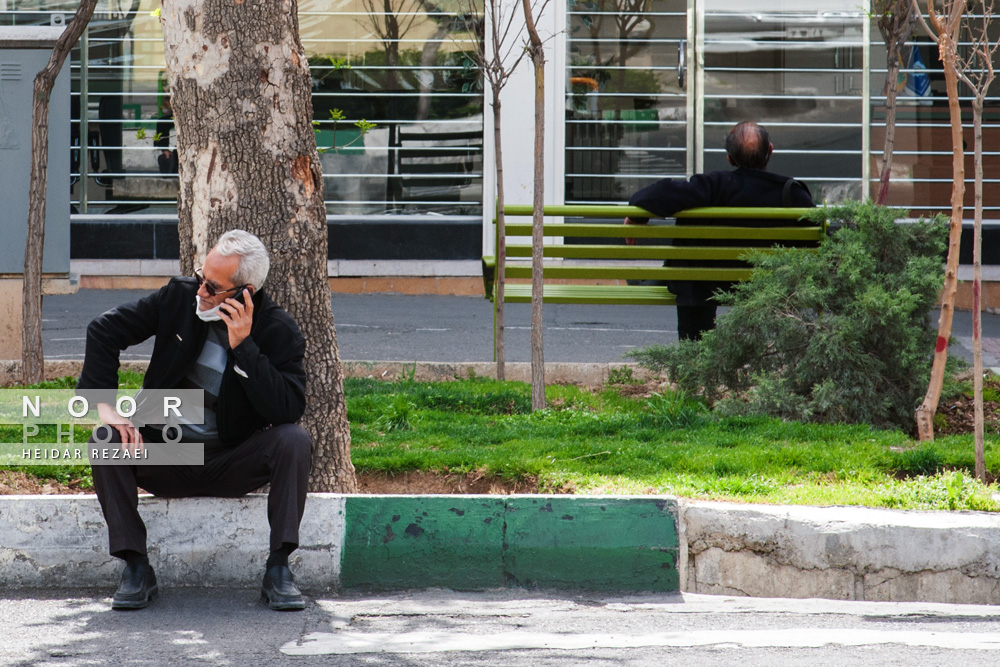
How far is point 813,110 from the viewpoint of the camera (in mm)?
13898

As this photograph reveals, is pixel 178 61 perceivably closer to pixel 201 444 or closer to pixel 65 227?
pixel 201 444

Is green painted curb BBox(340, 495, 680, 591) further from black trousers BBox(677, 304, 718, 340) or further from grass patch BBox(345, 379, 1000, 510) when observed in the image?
black trousers BBox(677, 304, 718, 340)

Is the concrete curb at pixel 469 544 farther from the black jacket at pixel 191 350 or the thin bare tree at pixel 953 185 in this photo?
the thin bare tree at pixel 953 185

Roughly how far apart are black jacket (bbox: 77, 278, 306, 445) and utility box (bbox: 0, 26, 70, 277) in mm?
3629

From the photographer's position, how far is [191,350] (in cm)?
451

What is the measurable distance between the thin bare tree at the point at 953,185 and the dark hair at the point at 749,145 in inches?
67.8

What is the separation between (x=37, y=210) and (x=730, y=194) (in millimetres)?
4151

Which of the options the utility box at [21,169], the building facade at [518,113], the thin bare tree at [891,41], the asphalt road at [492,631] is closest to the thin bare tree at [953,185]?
the asphalt road at [492,631]

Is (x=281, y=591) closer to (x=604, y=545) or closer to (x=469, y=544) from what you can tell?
(x=469, y=544)

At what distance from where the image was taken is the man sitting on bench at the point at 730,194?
729 centimetres

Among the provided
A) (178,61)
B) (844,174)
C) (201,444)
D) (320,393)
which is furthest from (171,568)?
(844,174)

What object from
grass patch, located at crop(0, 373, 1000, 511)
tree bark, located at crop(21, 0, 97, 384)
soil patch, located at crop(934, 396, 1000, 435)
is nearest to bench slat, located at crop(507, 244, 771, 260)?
grass patch, located at crop(0, 373, 1000, 511)

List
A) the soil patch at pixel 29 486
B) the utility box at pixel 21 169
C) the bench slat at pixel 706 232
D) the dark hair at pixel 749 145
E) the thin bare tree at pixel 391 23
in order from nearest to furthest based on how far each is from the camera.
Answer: the soil patch at pixel 29 486
the bench slat at pixel 706 232
the dark hair at pixel 749 145
the utility box at pixel 21 169
the thin bare tree at pixel 391 23

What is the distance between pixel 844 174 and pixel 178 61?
34.3 feet
